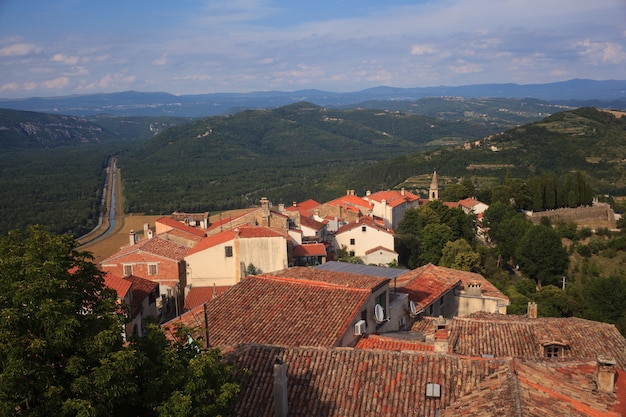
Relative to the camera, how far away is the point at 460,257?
40.7 metres

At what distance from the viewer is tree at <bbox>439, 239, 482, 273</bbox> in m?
40.4

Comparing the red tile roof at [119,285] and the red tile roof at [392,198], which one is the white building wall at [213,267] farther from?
the red tile roof at [392,198]

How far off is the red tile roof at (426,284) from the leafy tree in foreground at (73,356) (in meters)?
14.4

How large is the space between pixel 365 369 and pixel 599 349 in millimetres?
7542

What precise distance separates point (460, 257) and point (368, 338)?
86.4ft

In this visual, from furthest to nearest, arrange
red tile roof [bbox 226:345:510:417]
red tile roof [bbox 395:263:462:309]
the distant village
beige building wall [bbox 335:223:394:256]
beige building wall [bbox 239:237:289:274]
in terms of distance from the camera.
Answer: beige building wall [bbox 335:223:394:256], beige building wall [bbox 239:237:289:274], red tile roof [bbox 395:263:462:309], red tile roof [bbox 226:345:510:417], the distant village

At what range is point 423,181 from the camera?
10119 cm

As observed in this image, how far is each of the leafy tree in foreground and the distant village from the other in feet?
2.43

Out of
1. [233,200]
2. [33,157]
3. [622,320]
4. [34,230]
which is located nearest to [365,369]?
[34,230]

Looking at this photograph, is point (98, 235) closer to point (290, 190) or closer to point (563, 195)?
point (290, 190)

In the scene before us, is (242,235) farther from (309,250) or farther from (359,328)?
(359,328)

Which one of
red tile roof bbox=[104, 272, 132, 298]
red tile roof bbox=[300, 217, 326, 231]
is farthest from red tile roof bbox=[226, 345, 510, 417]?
red tile roof bbox=[300, 217, 326, 231]

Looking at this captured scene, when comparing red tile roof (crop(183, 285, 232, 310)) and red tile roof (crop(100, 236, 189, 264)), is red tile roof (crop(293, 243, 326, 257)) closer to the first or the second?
red tile roof (crop(100, 236, 189, 264))

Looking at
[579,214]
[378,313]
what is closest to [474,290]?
[378,313]
